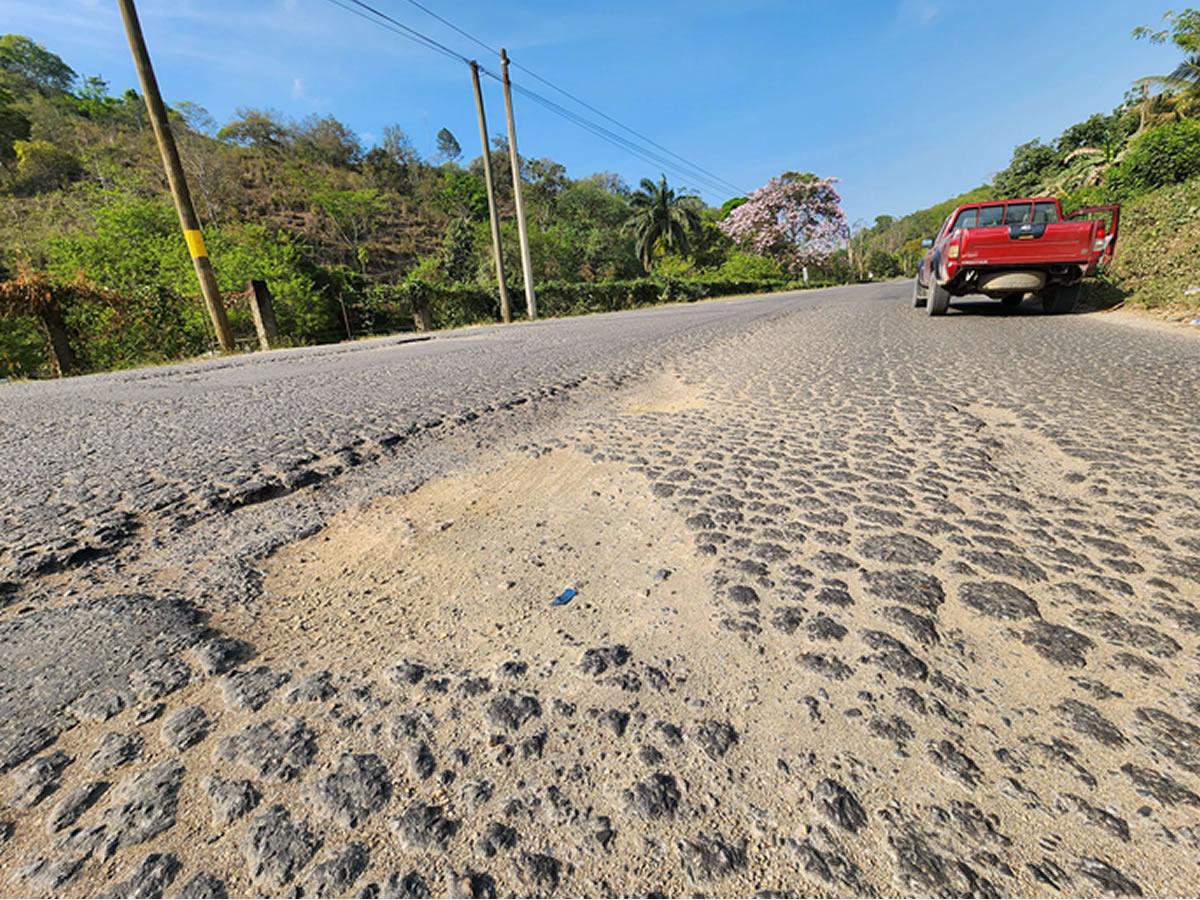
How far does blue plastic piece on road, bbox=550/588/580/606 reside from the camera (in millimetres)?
1067

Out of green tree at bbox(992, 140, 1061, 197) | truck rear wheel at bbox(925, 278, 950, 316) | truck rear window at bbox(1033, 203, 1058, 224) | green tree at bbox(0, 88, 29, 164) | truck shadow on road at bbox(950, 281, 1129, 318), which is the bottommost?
truck shadow on road at bbox(950, 281, 1129, 318)

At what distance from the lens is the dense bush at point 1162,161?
10.3 metres

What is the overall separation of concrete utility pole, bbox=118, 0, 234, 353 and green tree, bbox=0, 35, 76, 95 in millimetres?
60221

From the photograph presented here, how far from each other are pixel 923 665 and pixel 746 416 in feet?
5.50

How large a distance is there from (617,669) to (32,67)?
79.5 meters

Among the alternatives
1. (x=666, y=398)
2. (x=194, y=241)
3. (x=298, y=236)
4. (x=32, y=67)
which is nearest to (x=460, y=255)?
(x=298, y=236)

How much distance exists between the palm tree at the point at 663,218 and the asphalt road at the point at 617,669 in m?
36.3

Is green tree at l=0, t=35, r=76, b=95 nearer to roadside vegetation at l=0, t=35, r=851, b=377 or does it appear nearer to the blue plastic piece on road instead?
roadside vegetation at l=0, t=35, r=851, b=377

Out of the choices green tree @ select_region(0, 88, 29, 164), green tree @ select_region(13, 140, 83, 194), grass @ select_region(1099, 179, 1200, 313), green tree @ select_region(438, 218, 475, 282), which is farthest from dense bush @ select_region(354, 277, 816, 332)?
green tree @ select_region(0, 88, 29, 164)

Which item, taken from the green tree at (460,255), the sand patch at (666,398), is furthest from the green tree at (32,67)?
the sand patch at (666,398)

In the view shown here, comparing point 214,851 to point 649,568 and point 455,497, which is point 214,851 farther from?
point 455,497

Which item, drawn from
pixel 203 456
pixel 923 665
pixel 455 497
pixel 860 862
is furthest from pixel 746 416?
pixel 203 456

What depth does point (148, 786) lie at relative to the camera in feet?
2.18

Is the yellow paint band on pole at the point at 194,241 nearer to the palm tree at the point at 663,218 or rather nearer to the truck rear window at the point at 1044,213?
the truck rear window at the point at 1044,213
